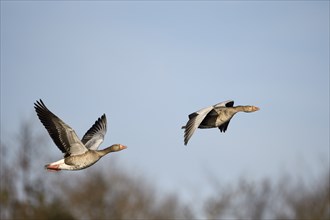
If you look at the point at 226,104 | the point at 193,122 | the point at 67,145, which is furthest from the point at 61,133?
the point at 226,104

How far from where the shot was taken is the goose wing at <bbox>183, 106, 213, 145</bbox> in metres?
21.6

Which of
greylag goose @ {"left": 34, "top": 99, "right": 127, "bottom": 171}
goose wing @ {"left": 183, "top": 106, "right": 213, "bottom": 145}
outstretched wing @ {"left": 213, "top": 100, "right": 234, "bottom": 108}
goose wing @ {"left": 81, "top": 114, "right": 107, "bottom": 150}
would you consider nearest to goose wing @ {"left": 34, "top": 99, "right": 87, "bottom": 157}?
greylag goose @ {"left": 34, "top": 99, "right": 127, "bottom": 171}

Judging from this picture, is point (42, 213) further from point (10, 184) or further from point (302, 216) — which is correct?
point (302, 216)

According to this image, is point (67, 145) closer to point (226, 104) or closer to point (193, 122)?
point (193, 122)

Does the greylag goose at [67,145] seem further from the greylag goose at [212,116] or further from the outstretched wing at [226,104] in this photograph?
the outstretched wing at [226,104]

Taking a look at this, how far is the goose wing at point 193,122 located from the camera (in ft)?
70.9

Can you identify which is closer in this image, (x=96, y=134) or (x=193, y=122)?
(x=193, y=122)

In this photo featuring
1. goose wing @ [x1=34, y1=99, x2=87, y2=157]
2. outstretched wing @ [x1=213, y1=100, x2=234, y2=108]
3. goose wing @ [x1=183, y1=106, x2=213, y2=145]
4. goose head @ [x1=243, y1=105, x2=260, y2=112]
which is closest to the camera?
goose wing @ [x1=34, y1=99, x2=87, y2=157]

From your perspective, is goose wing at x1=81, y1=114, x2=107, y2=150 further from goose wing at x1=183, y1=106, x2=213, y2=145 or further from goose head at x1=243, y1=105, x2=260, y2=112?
goose head at x1=243, y1=105, x2=260, y2=112

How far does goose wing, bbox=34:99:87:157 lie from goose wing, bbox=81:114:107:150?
1.78 meters

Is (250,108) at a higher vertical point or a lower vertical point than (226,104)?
lower

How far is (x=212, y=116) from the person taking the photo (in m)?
22.8

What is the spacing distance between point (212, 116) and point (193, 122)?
103 centimetres

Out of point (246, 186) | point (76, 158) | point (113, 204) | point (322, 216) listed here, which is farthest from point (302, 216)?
point (76, 158)
